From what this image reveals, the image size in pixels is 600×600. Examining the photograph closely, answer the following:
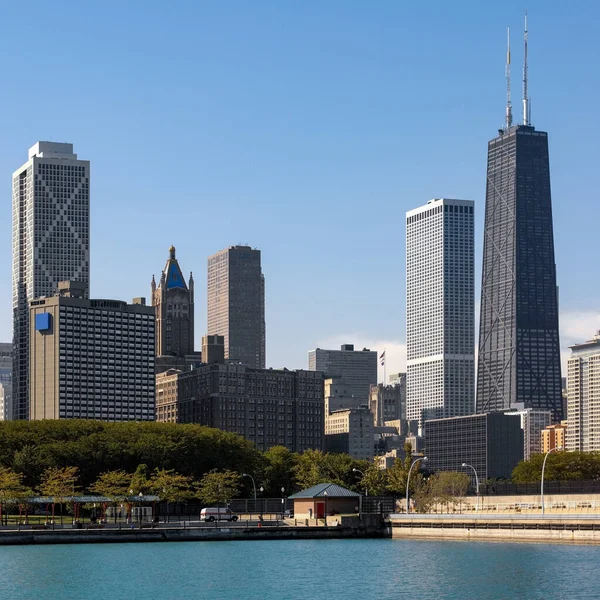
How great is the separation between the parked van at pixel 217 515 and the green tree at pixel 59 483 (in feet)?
54.6

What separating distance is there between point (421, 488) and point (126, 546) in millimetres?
48066

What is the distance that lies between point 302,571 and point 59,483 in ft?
230

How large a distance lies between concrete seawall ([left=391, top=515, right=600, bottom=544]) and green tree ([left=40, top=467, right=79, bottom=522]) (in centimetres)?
4194

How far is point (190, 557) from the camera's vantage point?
12381 cm

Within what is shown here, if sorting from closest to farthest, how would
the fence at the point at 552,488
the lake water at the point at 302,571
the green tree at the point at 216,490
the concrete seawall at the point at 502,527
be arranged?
1. the lake water at the point at 302,571
2. the concrete seawall at the point at 502,527
3. the fence at the point at 552,488
4. the green tree at the point at 216,490

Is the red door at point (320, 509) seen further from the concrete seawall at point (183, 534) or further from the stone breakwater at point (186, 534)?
the concrete seawall at point (183, 534)

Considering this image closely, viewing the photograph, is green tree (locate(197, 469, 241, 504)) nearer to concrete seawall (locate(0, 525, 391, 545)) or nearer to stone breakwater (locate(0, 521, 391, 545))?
stone breakwater (locate(0, 521, 391, 545))

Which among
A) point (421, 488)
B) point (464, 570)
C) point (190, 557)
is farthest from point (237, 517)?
point (464, 570)

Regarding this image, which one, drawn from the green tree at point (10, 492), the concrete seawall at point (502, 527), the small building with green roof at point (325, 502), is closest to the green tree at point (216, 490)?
the small building with green roof at point (325, 502)

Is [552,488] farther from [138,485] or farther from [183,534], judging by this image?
[138,485]

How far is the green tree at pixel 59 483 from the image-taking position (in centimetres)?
16875

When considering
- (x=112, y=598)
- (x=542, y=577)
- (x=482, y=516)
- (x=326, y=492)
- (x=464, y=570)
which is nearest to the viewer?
(x=112, y=598)

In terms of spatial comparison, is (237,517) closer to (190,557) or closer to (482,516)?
(482,516)

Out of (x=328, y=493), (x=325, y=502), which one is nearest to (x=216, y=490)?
(x=325, y=502)
